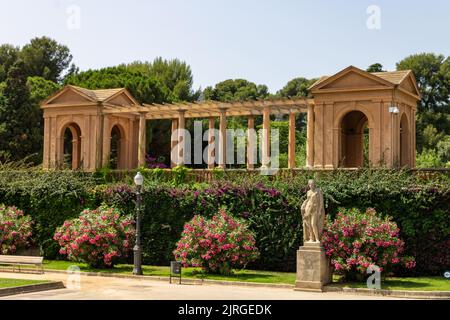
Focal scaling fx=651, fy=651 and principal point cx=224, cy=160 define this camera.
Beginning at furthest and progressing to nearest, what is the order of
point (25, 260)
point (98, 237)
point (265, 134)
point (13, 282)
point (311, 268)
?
point (265, 134), point (98, 237), point (25, 260), point (311, 268), point (13, 282)

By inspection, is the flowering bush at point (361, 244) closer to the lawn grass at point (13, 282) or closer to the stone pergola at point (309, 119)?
the stone pergola at point (309, 119)

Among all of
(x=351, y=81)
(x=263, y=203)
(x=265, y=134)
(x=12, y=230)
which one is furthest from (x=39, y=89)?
(x=263, y=203)

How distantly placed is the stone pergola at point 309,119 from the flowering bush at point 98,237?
9.81m

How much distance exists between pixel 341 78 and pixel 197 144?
86.9 feet

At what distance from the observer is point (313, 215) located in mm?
22906

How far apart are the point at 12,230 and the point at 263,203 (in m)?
12.5

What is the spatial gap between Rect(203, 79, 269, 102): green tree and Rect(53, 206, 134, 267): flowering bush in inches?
1909

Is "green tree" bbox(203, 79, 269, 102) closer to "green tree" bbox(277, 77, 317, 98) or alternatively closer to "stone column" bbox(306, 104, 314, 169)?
"green tree" bbox(277, 77, 317, 98)

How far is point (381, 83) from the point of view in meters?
32.9

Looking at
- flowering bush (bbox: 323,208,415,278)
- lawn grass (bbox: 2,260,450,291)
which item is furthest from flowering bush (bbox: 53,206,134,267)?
flowering bush (bbox: 323,208,415,278)

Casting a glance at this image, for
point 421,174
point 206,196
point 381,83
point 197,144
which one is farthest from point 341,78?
point 197,144

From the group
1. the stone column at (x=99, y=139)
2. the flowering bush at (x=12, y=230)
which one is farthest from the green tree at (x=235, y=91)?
the flowering bush at (x=12, y=230)

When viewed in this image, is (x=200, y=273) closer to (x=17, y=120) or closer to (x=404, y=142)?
(x=404, y=142)

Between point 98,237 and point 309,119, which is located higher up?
point 309,119
